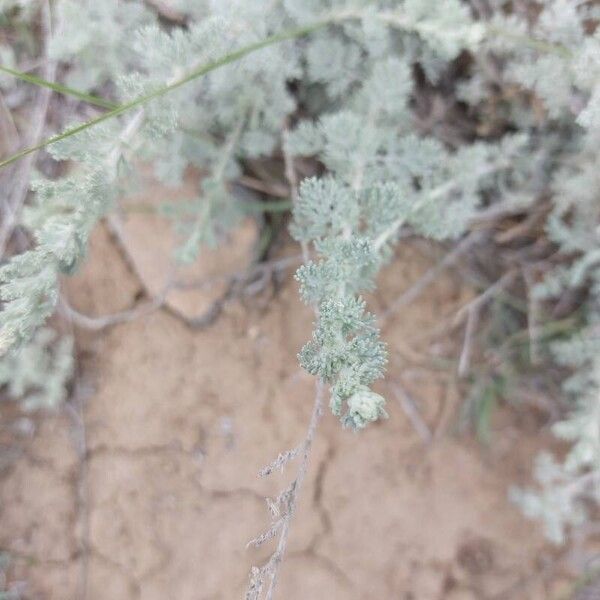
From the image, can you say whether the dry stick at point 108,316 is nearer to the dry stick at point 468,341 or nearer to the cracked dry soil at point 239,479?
the cracked dry soil at point 239,479

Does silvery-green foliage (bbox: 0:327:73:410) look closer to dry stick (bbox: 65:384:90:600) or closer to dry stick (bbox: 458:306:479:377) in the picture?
dry stick (bbox: 65:384:90:600)

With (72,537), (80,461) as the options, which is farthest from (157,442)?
(72,537)

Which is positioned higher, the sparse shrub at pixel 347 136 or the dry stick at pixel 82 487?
the sparse shrub at pixel 347 136

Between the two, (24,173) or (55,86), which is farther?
(24,173)

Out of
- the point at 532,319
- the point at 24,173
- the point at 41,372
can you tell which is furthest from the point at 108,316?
the point at 532,319

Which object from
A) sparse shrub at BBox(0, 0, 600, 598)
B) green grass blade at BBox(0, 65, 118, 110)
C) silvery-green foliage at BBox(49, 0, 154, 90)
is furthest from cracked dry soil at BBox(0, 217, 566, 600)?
green grass blade at BBox(0, 65, 118, 110)

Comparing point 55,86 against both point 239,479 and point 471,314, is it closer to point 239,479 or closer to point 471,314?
point 239,479

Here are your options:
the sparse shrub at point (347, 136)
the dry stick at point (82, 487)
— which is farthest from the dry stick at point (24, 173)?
the dry stick at point (82, 487)
